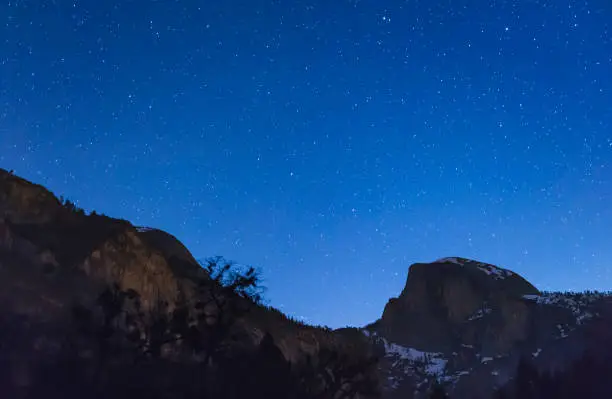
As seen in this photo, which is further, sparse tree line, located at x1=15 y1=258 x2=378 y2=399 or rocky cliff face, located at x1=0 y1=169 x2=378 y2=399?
rocky cliff face, located at x1=0 y1=169 x2=378 y2=399

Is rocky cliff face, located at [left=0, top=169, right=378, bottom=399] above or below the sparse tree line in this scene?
above

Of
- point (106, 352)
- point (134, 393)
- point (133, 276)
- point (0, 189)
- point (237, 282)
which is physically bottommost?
point (134, 393)

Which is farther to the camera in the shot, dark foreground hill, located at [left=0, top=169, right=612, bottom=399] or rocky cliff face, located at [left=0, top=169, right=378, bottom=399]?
rocky cliff face, located at [left=0, top=169, right=378, bottom=399]

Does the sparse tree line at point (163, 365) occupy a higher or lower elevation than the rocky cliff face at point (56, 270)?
lower

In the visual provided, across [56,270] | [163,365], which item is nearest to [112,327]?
[163,365]

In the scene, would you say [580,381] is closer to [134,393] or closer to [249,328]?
[249,328]

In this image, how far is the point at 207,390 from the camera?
45.8 m

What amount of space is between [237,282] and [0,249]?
850 inches

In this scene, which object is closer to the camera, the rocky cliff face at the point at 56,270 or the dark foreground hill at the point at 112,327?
the dark foreground hill at the point at 112,327

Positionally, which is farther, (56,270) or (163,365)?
(56,270)

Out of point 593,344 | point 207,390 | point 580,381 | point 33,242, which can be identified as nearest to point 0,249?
point 33,242

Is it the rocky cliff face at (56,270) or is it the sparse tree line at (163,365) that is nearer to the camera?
the sparse tree line at (163,365)

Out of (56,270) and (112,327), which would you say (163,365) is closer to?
(112,327)

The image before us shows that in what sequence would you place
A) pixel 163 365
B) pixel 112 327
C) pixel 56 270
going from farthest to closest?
pixel 56 270 → pixel 163 365 → pixel 112 327
